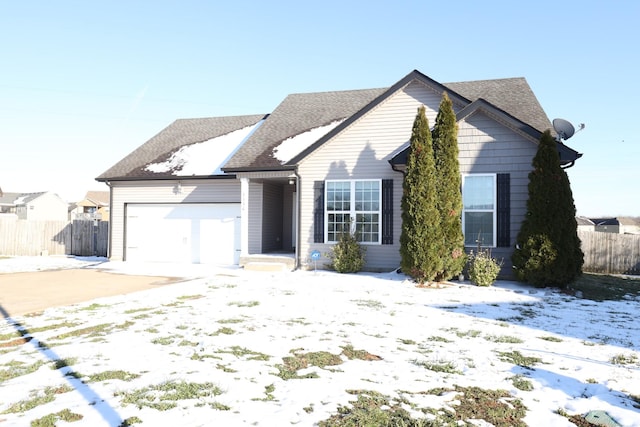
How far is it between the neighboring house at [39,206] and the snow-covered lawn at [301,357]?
57740 mm

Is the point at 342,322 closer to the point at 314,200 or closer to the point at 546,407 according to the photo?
the point at 546,407

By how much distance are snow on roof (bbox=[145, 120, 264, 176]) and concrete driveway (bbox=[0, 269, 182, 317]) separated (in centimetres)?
481

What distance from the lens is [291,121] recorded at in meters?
17.0

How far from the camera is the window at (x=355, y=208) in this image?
12984mm

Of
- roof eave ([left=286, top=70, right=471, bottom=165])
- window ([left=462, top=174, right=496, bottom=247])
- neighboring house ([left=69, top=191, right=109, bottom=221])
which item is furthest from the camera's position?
neighboring house ([left=69, top=191, right=109, bottom=221])

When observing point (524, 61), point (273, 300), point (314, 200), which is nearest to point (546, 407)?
point (273, 300)

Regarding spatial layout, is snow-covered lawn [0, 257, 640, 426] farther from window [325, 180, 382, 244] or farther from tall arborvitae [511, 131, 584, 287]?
window [325, 180, 382, 244]

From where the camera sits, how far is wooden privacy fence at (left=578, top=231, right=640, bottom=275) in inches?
644

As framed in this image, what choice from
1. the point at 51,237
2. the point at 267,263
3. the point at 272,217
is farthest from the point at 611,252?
the point at 51,237

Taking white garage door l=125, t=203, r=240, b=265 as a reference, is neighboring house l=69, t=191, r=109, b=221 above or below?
above

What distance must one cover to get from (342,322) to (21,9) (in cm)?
1593

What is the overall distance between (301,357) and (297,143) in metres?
11.0

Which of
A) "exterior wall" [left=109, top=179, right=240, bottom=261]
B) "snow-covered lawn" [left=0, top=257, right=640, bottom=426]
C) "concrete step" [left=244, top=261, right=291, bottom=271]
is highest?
"exterior wall" [left=109, top=179, right=240, bottom=261]

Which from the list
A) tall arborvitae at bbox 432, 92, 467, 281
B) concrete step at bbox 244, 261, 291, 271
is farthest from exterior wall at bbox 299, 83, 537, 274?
tall arborvitae at bbox 432, 92, 467, 281
